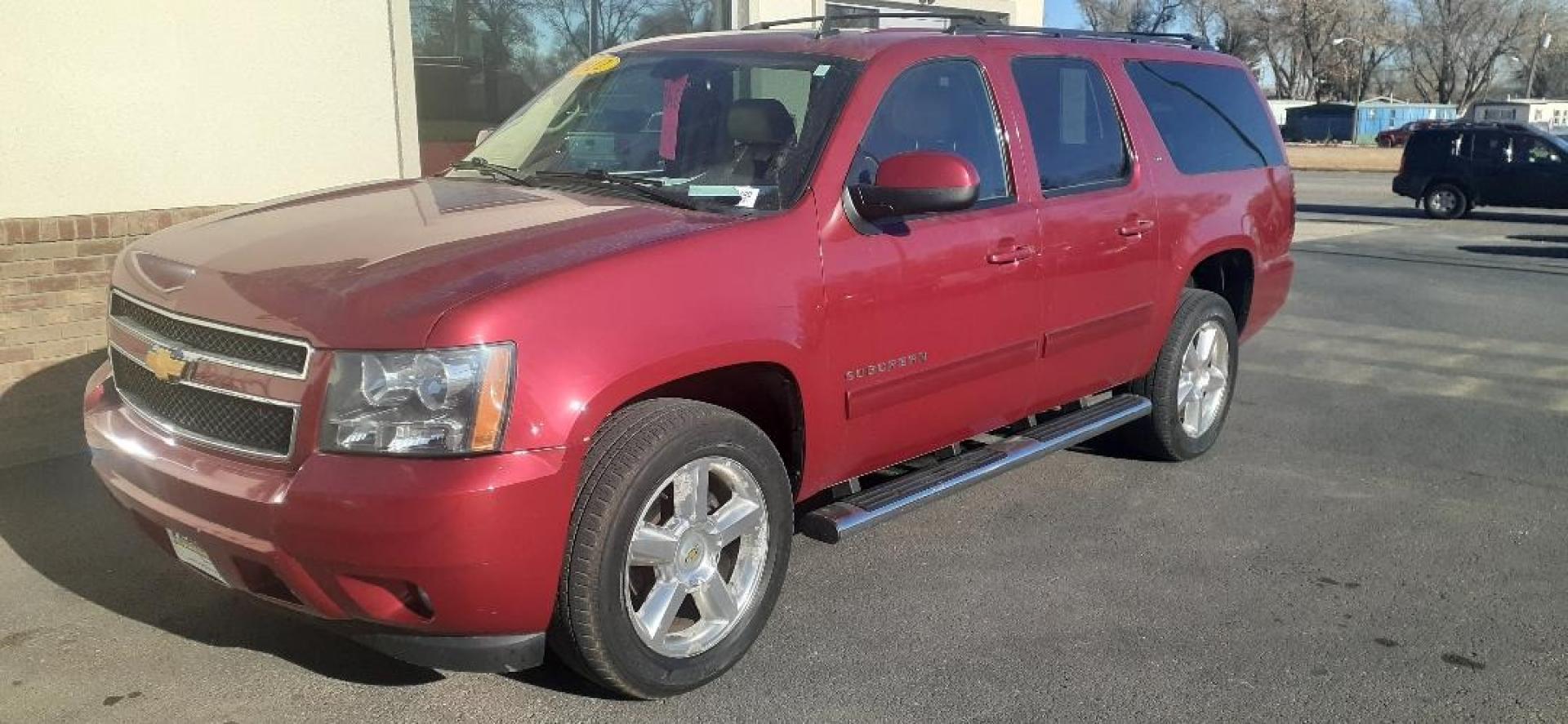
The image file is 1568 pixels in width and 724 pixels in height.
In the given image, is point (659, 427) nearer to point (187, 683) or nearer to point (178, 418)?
point (178, 418)

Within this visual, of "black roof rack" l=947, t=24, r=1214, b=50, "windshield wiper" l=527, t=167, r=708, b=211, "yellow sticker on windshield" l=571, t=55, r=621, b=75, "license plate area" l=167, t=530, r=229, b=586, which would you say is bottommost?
"license plate area" l=167, t=530, r=229, b=586

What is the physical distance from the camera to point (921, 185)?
3891mm

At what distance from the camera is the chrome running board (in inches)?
160

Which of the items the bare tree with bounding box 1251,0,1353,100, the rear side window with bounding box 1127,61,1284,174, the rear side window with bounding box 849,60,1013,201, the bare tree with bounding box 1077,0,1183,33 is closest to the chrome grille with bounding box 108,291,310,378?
the rear side window with bounding box 849,60,1013,201

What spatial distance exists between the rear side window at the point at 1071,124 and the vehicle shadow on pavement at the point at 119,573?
285cm

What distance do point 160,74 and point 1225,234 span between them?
5.01 metres

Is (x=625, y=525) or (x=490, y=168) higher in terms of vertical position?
(x=490, y=168)

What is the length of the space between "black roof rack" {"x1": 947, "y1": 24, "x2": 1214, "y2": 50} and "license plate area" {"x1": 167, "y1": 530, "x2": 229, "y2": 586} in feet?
10.1

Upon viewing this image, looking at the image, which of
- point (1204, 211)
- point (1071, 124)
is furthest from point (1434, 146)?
point (1071, 124)

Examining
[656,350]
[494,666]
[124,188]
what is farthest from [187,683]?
[124,188]

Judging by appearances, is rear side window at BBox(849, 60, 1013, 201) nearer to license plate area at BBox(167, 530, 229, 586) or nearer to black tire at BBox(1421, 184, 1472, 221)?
license plate area at BBox(167, 530, 229, 586)

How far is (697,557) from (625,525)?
38 centimetres

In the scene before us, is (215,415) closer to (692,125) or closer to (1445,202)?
(692,125)

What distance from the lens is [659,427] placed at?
3.41m
